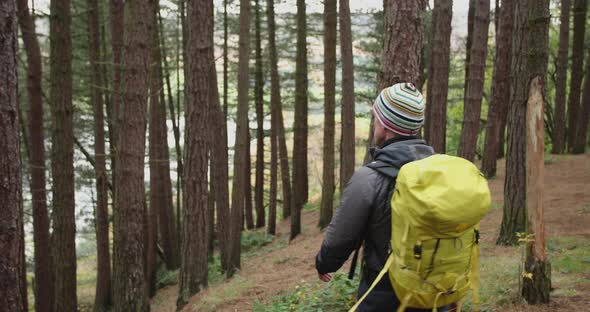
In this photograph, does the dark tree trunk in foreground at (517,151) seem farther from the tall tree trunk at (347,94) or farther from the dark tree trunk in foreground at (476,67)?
the tall tree trunk at (347,94)

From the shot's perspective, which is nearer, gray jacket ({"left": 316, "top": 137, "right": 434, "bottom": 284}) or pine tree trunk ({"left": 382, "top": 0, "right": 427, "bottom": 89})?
gray jacket ({"left": 316, "top": 137, "right": 434, "bottom": 284})

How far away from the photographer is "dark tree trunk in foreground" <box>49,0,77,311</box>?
34.9ft

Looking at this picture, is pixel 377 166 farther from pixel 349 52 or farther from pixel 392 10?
pixel 349 52

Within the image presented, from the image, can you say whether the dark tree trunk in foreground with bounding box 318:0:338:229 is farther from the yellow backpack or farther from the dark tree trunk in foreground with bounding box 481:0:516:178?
the yellow backpack

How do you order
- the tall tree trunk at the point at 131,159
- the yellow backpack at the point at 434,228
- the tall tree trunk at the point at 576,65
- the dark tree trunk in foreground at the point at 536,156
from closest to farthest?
the yellow backpack at the point at 434,228 → the dark tree trunk in foreground at the point at 536,156 → the tall tree trunk at the point at 131,159 → the tall tree trunk at the point at 576,65

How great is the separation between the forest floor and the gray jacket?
3118 mm

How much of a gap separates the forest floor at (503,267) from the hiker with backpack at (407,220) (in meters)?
3.04

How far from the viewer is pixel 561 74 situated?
63.9 ft

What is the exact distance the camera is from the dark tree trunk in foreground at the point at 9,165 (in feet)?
12.1

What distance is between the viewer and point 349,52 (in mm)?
13375

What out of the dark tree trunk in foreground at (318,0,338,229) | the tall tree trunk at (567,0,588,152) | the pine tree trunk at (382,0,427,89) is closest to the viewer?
the pine tree trunk at (382,0,427,89)

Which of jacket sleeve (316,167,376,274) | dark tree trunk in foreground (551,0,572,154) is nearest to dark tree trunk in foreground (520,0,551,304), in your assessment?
jacket sleeve (316,167,376,274)

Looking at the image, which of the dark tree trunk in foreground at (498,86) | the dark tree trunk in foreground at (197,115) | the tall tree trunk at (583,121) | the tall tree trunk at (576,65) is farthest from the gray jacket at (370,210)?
the tall tree trunk at (576,65)

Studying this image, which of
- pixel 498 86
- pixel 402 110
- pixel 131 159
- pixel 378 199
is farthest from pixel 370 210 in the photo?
pixel 498 86
